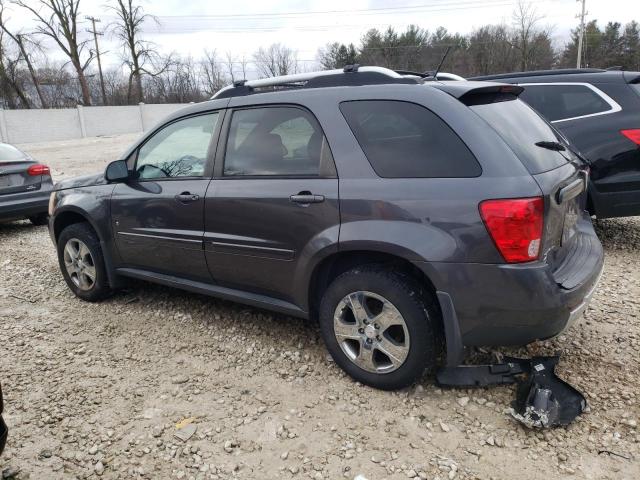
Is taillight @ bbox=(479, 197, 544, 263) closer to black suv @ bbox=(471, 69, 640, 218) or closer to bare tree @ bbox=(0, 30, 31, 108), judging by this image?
black suv @ bbox=(471, 69, 640, 218)

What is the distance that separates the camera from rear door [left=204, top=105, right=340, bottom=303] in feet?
9.54

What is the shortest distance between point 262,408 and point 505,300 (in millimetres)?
1492

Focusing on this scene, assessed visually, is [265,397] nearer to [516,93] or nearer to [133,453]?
[133,453]

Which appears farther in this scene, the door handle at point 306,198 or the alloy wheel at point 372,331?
the door handle at point 306,198

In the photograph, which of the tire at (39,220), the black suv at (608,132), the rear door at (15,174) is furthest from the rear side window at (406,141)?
the tire at (39,220)

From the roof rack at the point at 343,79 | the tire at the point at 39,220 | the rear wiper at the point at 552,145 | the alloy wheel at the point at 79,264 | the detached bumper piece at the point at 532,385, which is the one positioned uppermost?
the roof rack at the point at 343,79

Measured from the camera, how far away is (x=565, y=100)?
205 inches

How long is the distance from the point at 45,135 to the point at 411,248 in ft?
113

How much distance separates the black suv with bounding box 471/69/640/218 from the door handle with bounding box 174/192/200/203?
3.79 meters

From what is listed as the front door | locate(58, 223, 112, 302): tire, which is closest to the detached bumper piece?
the front door

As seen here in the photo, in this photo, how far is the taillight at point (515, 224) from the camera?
7.70ft

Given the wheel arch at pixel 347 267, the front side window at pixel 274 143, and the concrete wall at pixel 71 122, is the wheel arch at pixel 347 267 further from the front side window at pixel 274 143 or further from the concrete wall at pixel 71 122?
the concrete wall at pixel 71 122

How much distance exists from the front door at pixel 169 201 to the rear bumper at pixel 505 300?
177 cm

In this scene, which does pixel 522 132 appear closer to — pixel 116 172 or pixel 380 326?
pixel 380 326
